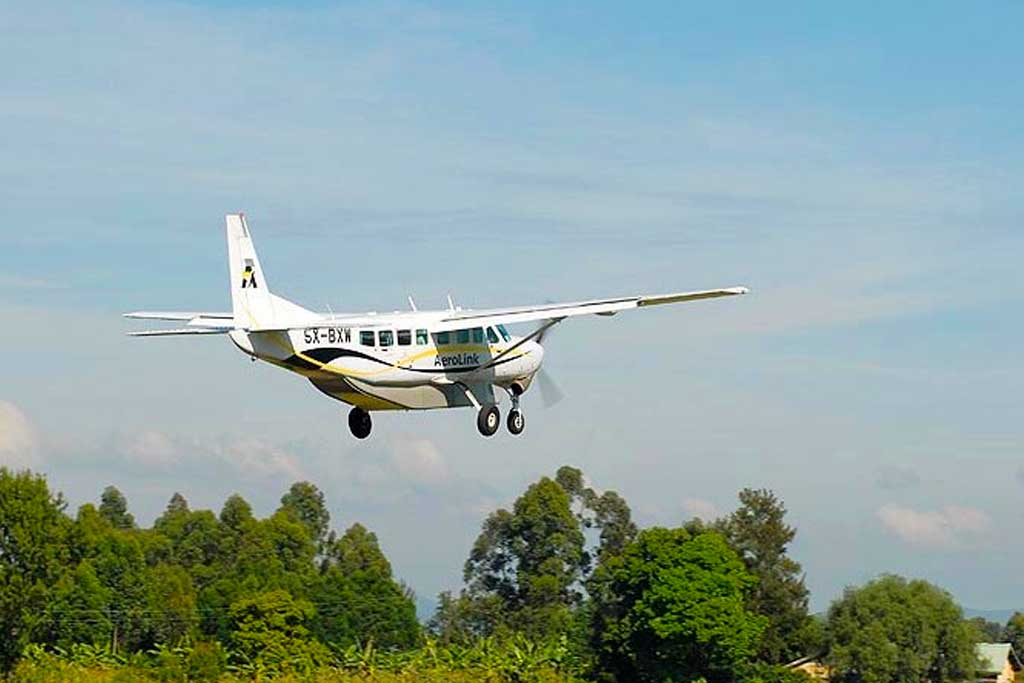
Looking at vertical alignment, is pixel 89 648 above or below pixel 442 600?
below

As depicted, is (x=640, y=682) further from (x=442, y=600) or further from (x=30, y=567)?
(x=442, y=600)

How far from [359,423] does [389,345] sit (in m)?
3.21

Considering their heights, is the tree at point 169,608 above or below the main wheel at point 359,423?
above

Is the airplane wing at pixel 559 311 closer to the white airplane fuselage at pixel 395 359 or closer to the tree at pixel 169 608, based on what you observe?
the white airplane fuselage at pixel 395 359

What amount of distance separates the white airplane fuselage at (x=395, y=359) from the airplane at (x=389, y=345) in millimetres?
24

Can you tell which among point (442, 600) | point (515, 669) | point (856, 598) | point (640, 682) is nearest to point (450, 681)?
point (515, 669)

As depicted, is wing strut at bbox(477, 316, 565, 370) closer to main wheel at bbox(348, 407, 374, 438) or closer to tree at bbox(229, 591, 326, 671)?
main wheel at bbox(348, 407, 374, 438)

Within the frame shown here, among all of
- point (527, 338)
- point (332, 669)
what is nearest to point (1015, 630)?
point (332, 669)

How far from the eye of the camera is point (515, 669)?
103938 millimetres

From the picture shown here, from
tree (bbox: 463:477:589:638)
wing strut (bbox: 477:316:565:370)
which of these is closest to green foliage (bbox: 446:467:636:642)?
tree (bbox: 463:477:589:638)

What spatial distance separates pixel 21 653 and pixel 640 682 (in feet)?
113

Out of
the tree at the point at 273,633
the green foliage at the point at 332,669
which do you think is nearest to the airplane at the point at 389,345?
the green foliage at the point at 332,669

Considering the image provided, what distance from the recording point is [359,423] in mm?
50156

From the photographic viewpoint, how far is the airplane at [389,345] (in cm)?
4684
